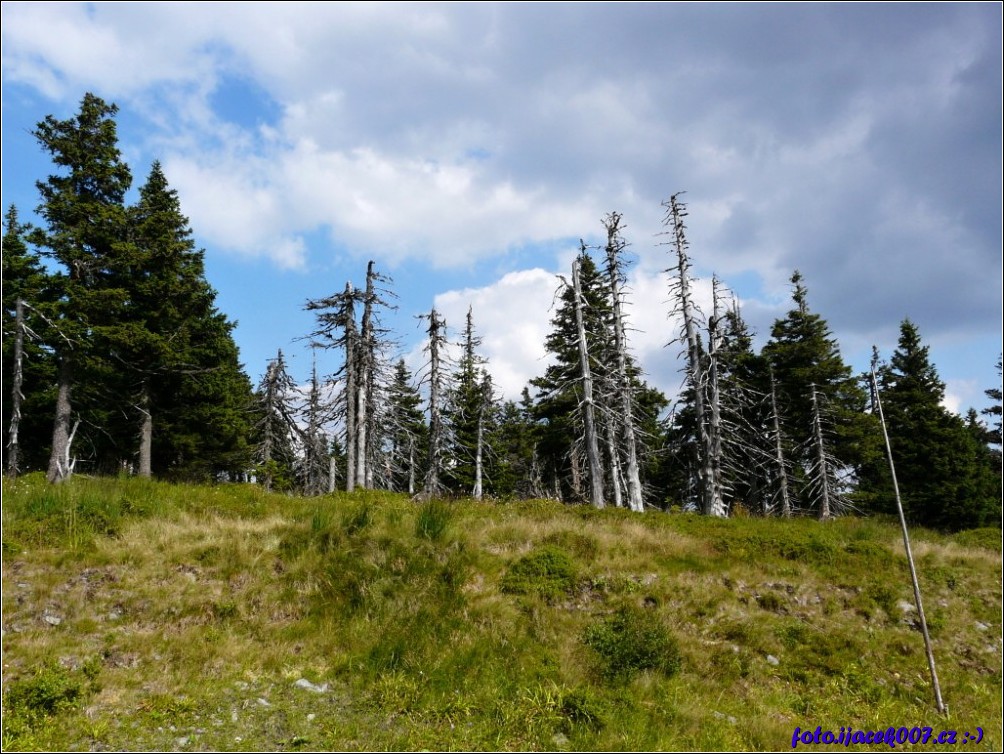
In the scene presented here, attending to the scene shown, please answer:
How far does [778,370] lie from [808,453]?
17.2 ft

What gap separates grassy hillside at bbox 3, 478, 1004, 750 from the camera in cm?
796

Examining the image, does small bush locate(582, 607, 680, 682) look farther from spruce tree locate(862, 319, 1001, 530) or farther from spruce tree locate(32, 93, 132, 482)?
spruce tree locate(862, 319, 1001, 530)

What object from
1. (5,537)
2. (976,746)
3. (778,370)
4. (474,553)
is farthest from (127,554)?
(778,370)

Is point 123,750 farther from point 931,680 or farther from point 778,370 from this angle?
point 778,370

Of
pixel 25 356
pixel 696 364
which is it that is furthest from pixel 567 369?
pixel 25 356

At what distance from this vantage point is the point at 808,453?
34.0 meters

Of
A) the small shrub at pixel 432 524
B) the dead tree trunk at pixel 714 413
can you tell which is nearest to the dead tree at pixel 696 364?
the dead tree trunk at pixel 714 413

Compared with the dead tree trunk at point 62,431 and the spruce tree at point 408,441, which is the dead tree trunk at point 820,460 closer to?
the spruce tree at point 408,441

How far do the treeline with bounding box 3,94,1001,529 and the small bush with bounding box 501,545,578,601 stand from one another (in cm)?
786

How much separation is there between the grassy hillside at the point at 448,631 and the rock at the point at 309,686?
0.03 metres

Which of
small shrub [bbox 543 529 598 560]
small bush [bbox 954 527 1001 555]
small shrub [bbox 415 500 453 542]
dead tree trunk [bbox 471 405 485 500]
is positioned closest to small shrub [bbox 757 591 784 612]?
small shrub [bbox 543 529 598 560]

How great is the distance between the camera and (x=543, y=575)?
12070mm

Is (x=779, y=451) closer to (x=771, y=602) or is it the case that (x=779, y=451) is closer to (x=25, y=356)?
(x=771, y=602)

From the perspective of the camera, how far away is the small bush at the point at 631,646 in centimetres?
957
